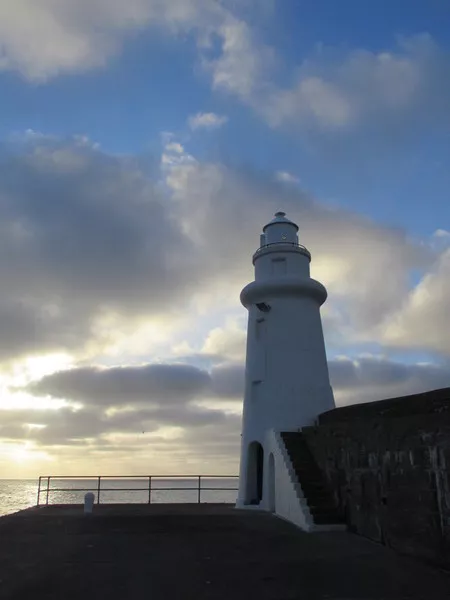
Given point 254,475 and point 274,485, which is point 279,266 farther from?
point 274,485

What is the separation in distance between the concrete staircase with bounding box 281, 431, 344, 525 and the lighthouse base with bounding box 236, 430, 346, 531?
0.13m

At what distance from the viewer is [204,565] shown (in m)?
8.68

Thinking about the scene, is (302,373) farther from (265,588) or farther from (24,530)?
(265,588)

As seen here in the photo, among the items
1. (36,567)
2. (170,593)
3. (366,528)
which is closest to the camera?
(170,593)

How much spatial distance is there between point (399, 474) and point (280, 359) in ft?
30.8

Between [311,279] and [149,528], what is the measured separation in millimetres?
10566

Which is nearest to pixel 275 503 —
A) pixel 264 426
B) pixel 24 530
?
pixel 264 426

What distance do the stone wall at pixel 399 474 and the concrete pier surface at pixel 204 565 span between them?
441mm

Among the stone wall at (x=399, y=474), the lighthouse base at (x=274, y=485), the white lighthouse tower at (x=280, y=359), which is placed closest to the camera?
the stone wall at (x=399, y=474)

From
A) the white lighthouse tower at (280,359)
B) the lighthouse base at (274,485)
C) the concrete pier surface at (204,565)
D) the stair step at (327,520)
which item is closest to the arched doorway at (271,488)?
the lighthouse base at (274,485)

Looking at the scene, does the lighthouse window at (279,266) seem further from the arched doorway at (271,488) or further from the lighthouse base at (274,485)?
the arched doorway at (271,488)

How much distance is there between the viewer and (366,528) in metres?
11.6

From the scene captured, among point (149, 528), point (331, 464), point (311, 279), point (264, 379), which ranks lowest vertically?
point (149, 528)

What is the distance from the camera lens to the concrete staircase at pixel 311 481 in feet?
43.1
